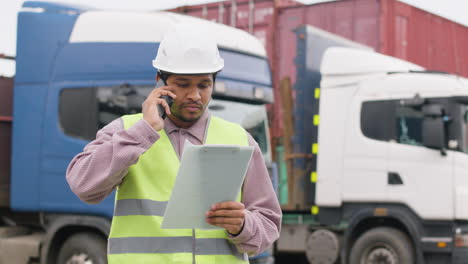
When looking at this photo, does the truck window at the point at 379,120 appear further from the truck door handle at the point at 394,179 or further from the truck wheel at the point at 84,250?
the truck wheel at the point at 84,250

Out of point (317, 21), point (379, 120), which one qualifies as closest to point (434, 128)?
point (379, 120)

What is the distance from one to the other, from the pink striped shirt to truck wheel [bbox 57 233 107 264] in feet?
15.8

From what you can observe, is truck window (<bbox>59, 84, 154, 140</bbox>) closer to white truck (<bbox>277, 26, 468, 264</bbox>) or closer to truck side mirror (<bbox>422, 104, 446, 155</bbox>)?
white truck (<bbox>277, 26, 468, 264</bbox>)

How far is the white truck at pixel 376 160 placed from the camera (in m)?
8.59

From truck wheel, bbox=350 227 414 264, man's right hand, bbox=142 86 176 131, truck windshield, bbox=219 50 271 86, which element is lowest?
truck wheel, bbox=350 227 414 264

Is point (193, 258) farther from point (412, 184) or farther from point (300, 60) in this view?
point (300, 60)

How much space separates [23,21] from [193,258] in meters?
5.53

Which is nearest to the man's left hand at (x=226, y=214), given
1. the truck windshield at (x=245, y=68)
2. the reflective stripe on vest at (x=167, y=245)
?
the reflective stripe on vest at (x=167, y=245)

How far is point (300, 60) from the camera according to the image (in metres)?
9.72

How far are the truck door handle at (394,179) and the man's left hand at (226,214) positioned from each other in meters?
6.82

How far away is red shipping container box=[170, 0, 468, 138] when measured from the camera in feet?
35.2

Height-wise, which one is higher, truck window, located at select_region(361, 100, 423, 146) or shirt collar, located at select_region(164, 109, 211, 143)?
truck window, located at select_region(361, 100, 423, 146)

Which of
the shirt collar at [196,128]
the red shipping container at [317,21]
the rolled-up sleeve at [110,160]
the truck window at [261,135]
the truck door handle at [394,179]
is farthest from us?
the red shipping container at [317,21]

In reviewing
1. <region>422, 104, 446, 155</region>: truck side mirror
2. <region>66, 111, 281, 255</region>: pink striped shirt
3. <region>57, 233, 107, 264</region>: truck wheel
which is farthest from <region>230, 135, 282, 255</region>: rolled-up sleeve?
<region>422, 104, 446, 155</region>: truck side mirror
